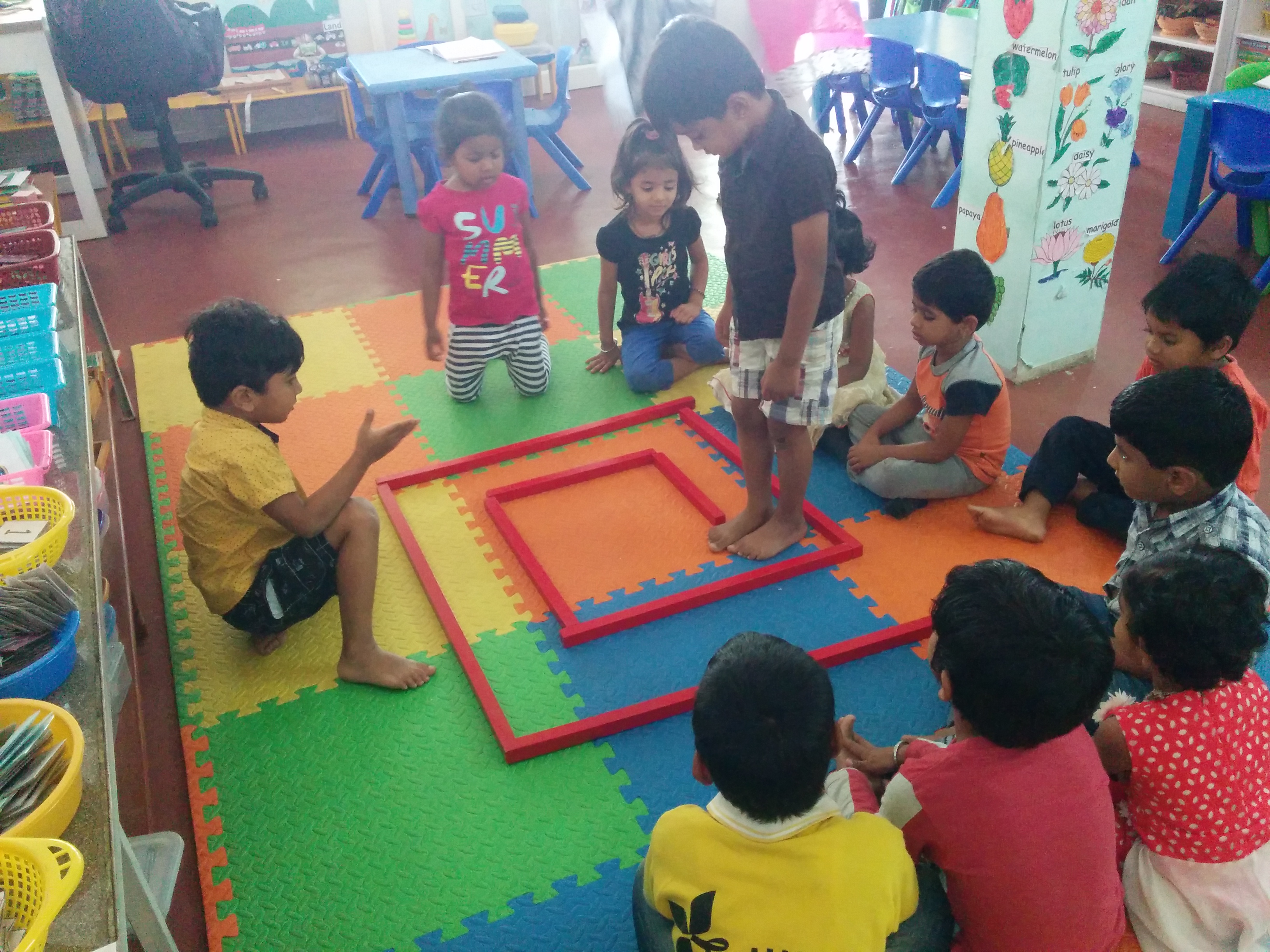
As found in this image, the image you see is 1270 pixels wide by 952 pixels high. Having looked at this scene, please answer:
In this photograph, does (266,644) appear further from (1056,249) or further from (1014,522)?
(1056,249)

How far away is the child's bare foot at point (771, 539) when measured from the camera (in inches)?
97.6

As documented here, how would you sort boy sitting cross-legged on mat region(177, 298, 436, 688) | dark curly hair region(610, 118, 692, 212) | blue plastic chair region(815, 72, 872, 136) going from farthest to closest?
blue plastic chair region(815, 72, 872, 136), dark curly hair region(610, 118, 692, 212), boy sitting cross-legged on mat region(177, 298, 436, 688)

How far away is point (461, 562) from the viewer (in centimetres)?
257

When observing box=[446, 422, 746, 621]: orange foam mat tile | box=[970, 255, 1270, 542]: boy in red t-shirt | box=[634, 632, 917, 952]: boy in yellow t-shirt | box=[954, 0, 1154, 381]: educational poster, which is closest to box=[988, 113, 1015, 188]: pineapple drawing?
box=[954, 0, 1154, 381]: educational poster

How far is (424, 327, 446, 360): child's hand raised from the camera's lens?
3117 millimetres

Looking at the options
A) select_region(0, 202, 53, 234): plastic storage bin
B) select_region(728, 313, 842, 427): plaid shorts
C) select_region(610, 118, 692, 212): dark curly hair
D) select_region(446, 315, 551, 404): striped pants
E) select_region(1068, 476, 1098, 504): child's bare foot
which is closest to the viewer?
select_region(728, 313, 842, 427): plaid shorts

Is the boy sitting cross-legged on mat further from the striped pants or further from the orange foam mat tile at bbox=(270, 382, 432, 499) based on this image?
the striped pants

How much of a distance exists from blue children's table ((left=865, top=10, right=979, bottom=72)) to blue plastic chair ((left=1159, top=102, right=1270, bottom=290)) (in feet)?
3.86

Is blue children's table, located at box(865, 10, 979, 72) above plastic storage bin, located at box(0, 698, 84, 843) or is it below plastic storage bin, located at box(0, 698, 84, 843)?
above

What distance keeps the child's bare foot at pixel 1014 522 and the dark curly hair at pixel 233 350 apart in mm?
1658

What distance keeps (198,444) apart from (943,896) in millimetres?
1578

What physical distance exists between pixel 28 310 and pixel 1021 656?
218 centimetres

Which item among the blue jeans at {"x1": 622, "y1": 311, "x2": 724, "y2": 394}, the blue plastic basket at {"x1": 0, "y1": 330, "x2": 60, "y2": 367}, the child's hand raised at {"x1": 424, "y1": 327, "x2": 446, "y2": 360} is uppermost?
the blue plastic basket at {"x1": 0, "y1": 330, "x2": 60, "y2": 367}

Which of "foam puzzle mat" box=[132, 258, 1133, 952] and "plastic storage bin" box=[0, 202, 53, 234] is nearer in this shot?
"foam puzzle mat" box=[132, 258, 1133, 952]
